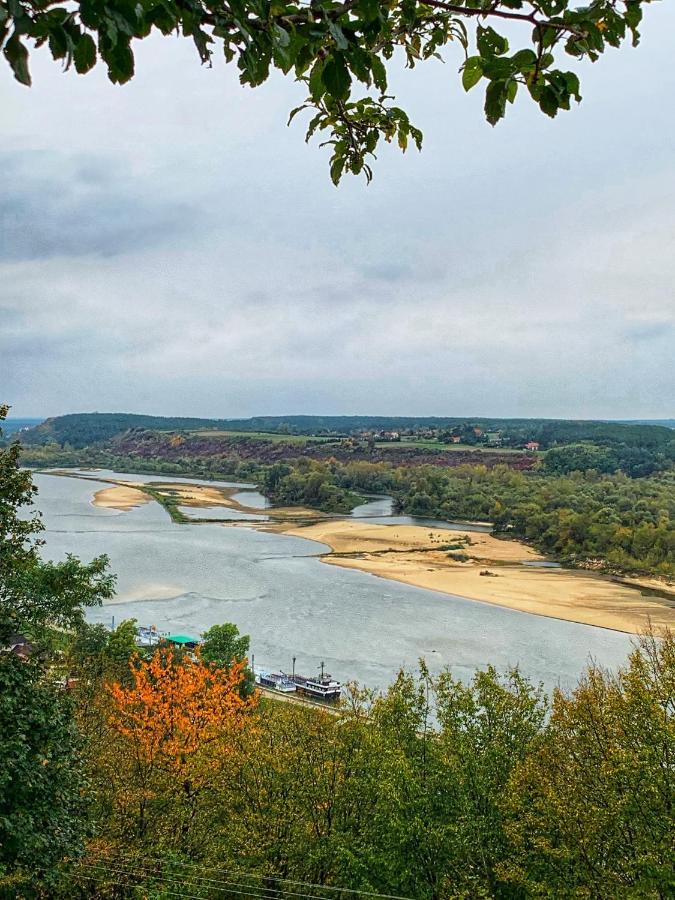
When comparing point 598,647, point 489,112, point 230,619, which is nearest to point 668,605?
point 598,647


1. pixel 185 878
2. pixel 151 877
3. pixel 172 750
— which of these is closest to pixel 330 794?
pixel 185 878

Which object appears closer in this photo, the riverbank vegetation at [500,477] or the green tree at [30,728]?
the green tree at [30,728]

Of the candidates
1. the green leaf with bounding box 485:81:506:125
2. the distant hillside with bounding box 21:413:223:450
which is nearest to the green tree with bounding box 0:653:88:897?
the green leaf with bounding box 485:81:506:125

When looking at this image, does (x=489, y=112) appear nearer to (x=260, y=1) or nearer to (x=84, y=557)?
(x=260, y=1)

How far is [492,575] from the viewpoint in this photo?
39656mm

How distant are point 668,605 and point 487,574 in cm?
1002

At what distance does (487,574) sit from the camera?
131 ft

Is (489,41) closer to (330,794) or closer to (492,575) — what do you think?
(330,794)

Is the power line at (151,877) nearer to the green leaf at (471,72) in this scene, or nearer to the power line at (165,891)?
the power line at (165,891)

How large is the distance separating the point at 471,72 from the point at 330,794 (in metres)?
10.2

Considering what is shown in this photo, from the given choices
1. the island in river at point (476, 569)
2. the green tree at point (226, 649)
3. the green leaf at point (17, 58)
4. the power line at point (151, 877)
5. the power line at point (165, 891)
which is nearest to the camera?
the green leaf at point (17, 58)

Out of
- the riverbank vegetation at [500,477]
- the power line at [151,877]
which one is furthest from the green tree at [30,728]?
the riverbank vegetation at [500,477]

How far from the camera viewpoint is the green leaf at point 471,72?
216 cm

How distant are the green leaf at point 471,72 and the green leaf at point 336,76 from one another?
1.41 ft
